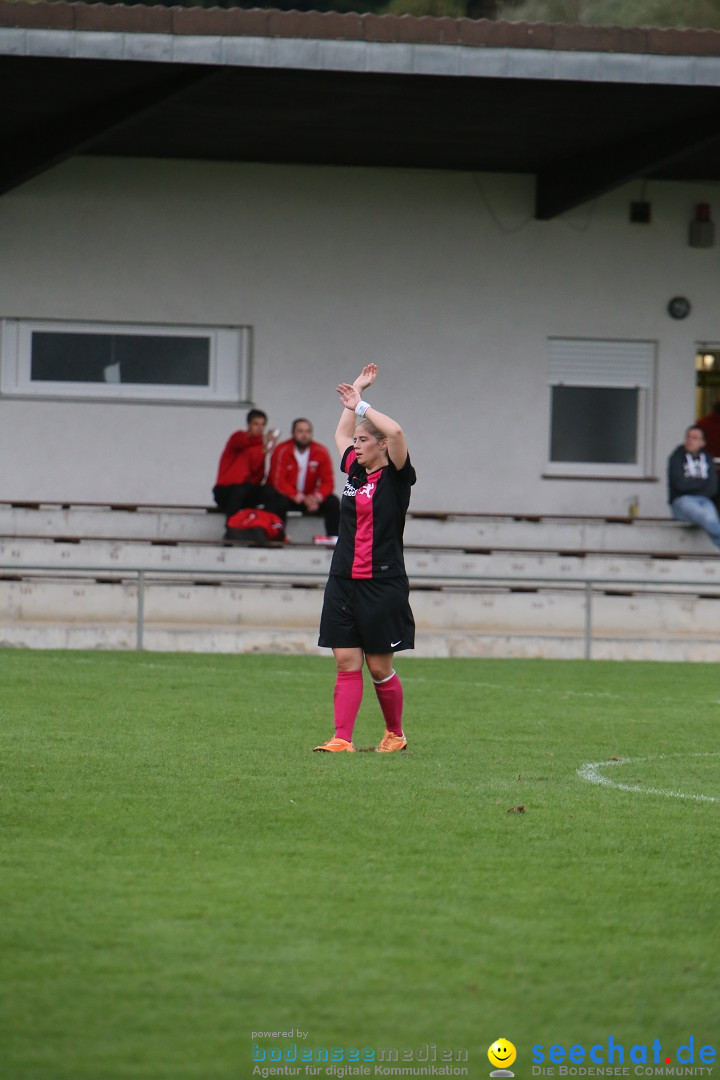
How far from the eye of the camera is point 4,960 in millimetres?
4285

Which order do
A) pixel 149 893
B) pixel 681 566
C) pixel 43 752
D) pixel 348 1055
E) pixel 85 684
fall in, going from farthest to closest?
pixel 681 566 → pixel 85 684 → pixel 43 752 → pixel 149 893 → pixel 348 1055

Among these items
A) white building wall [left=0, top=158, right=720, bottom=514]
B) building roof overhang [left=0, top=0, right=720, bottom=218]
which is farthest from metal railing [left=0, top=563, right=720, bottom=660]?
building roof overhang [left=0, top=0, right=720, bottom=218]

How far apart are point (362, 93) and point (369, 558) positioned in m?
8.89

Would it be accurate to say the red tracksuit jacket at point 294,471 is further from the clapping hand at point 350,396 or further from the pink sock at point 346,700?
the clapping hand at point 350,396

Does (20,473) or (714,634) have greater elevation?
(20,473)

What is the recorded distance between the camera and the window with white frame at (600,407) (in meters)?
19.1

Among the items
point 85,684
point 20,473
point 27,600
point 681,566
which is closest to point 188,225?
point 20,473

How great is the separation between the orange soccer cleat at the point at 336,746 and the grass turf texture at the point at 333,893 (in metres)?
0.11

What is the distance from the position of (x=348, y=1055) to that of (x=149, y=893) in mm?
1522

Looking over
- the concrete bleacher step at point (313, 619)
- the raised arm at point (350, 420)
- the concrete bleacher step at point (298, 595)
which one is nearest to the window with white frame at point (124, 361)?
the concrete bleacher step at point (298, 595)

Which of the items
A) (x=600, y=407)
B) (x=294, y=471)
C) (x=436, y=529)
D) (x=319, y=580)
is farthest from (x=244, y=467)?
(x=600, y=407)

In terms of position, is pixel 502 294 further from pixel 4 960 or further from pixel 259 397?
pixel 4 960

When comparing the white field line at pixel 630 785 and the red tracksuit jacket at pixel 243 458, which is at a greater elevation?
the red tracksuit jacket at pixel 243 458

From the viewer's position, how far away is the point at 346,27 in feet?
48.0
